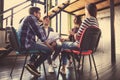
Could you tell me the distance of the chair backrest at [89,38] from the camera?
98.2 inches

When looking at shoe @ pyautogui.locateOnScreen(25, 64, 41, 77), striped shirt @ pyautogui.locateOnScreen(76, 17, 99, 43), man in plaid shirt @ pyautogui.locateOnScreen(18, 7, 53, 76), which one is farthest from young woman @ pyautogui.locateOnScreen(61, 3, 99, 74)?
shoe @ pyautogui.locateOnScreen(25, 64, 41, 77)

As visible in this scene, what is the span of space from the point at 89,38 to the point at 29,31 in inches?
33.5

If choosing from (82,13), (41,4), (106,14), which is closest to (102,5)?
(106,14)

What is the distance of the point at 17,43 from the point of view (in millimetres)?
2693

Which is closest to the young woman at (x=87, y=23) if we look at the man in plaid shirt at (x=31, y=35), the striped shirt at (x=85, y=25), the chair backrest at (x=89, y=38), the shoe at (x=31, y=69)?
the striped shirt at (x=85, y=25)

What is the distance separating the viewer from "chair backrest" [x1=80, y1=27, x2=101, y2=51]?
2.49m

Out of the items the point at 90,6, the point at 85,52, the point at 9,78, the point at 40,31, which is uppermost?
the point at 90,6

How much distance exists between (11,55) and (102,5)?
491cm

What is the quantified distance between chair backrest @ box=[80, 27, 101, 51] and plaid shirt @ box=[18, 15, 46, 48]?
566 millimetres

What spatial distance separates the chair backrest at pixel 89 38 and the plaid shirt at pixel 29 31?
0.57 meters

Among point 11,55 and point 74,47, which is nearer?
point 74,47

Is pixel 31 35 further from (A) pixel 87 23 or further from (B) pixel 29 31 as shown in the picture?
(A) pixel 87 23

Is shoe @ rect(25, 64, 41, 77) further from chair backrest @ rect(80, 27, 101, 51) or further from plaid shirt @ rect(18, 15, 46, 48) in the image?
chair backrest @ rect(80, 27, 101, 51)

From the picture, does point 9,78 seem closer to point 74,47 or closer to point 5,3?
point 74,47
